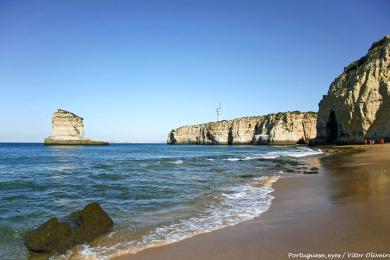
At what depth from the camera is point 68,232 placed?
7168 millimetres

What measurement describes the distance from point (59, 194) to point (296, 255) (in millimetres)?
10824

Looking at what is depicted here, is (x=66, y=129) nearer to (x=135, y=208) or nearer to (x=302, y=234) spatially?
(x=135, y=208)

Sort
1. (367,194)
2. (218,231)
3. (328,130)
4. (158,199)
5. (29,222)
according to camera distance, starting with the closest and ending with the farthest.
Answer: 1. (218,231)
2. (29,222)
3. (367,194)
4. (158,199)
5. (328,130)

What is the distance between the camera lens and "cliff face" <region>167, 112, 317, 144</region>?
11456 cm

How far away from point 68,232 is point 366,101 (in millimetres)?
51754

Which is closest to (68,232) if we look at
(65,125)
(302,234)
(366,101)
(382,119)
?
(302,234)

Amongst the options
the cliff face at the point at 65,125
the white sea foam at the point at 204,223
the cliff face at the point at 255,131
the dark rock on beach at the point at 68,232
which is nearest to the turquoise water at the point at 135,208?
the white sea foam at the point at 204,223

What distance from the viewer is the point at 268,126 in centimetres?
12356

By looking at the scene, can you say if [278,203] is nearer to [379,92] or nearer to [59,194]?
[59,194]

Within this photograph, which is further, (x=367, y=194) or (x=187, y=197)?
(x=187, y=197)

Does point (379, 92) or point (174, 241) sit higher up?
point (379, 92)

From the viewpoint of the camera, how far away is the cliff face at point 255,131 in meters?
115

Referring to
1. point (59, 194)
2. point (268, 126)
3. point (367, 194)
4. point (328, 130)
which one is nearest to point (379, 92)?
point (328, 130)

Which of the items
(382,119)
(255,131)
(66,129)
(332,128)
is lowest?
(332,128)
